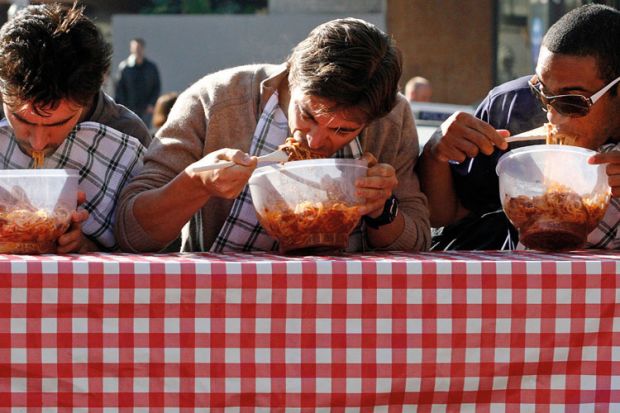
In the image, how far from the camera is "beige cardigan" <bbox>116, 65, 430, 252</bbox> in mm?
2738

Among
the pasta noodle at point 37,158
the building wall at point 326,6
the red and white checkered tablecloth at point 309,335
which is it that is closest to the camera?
the red and white checkered tablecloth at point 309,335

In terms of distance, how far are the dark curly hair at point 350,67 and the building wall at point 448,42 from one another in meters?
12.9

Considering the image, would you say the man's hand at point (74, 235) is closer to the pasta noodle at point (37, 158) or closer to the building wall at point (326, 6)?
the pasta noodle at point (37, 158)

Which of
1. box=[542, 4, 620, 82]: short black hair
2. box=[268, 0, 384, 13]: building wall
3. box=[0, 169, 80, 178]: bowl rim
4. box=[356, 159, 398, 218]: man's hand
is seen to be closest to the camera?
box=[0, 169, 80, 178]: bowl rim

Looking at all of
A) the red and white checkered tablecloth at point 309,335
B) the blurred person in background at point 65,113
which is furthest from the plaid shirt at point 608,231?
the blurred person in background at point 65,113

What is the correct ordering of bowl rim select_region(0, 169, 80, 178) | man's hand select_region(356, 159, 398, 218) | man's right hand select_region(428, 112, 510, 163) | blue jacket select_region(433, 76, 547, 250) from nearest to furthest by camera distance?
bowl rim select_region(0, 169, 80, 178) → man's hand select_region(356, 159, 398, 218) → man's right hand select_region(428, 112, 510, 163) → blue jacket select_region(433, 76, 547, 250)

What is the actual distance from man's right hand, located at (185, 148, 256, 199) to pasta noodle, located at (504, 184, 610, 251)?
603 millimetres

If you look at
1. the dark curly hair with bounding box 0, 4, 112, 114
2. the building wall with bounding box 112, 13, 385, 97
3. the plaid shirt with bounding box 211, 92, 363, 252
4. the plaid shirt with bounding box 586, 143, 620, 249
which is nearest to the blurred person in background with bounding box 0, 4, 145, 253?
the dark curly hair with bounding box 0, 4, 112, 114

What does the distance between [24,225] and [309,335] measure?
0.65 metres

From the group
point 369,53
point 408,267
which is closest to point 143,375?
point 408,267

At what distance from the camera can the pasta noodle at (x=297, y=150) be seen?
252cm

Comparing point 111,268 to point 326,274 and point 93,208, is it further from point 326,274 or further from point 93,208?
point 93,208

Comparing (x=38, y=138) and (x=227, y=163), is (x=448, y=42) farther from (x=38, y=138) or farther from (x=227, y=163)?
(x=227, y=163)

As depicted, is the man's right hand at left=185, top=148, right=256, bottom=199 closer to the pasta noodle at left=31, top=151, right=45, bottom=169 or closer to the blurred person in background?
the blurred person in background
